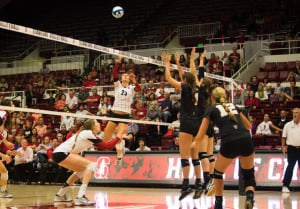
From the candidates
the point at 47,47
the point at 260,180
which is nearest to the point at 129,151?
the point at 260,180

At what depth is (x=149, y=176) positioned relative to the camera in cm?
1294

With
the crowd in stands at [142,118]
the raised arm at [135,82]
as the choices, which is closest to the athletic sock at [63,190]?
the raised arm at [135,82]

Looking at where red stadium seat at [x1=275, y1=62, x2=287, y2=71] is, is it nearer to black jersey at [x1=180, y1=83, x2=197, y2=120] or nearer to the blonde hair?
black jersey at [x1=180, y1=83, x2=197, y2=120]

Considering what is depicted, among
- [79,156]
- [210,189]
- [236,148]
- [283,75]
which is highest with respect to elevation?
[283,75]

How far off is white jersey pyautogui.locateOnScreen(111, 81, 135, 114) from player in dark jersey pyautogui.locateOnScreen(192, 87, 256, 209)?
12.8ft

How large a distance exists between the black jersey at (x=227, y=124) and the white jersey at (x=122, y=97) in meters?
4.01

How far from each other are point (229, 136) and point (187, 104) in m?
1.66

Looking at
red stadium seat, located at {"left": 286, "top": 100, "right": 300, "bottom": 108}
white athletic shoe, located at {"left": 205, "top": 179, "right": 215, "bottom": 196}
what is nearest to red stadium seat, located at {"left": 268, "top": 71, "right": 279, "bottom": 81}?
red stadium seat, located at {"left": 286, "top": 100, "right": 300, "bottom": 108}

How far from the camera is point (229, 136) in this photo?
21.0 feet

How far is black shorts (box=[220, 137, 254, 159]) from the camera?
6367 mm

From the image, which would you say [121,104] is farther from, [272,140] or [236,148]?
[272,140]


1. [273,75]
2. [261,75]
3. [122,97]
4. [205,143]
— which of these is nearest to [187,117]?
[205,143]

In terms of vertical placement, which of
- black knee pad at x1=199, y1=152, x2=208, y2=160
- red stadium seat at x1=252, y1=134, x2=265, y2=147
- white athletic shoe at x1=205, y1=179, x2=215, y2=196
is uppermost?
black knee pad at x1=199, y1=152, x2=208, y2=160

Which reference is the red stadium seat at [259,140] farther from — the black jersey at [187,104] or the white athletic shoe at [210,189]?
the white athletic shoe at [210,189]
